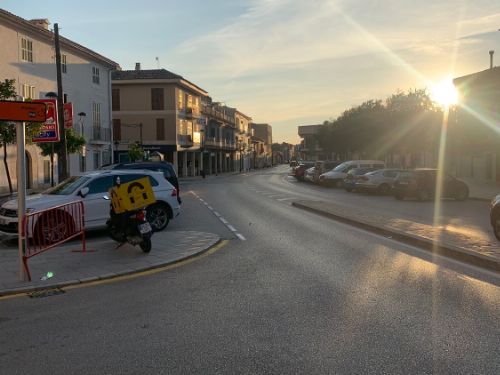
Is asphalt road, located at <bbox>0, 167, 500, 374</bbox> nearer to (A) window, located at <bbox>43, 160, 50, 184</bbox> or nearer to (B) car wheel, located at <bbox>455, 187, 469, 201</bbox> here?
(B) car wheel, located at <bbox>455, 187, 469, 201</bbox>

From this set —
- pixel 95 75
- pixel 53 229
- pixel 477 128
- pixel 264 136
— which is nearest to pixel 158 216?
pixel 53 229

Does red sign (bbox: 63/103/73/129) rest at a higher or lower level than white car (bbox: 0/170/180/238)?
higher

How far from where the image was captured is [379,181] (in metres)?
26.9

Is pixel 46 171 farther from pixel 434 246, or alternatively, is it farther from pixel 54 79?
pixel 434 246

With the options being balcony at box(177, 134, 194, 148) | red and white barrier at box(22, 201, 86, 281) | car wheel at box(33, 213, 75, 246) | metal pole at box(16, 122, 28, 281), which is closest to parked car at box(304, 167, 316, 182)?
balcony at box(177, 134, 194, 148)

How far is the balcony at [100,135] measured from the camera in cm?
4012

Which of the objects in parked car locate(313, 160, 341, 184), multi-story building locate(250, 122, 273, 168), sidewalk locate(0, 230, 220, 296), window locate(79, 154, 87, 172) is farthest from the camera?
multi-story building locate(250, 122, 273, 168)

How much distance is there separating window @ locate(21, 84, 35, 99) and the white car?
20761 mm

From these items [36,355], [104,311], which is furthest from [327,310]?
[36,355]

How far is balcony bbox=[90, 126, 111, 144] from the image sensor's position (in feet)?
132

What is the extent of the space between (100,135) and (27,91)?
35.3ft

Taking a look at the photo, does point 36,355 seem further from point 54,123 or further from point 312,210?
point 312,210

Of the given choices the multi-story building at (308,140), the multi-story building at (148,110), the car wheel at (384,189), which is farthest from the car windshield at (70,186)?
the multi-story building at (308,140)

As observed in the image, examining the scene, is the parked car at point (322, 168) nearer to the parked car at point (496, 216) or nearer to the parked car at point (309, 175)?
the parked car at point (309, 175)
